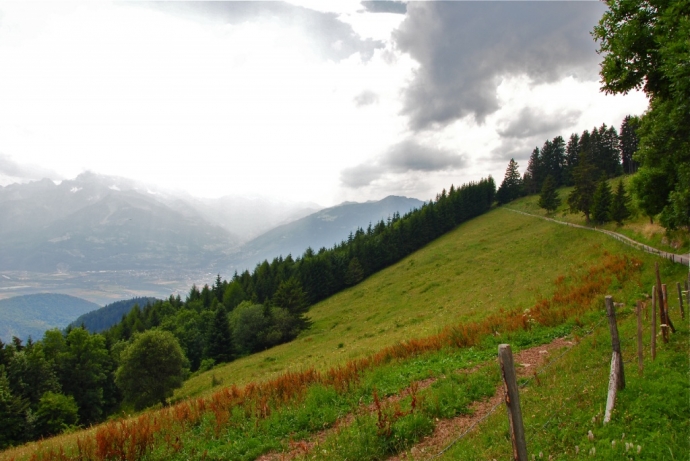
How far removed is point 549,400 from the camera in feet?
29.4

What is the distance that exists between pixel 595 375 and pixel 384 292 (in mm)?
51194

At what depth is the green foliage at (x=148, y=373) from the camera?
1545 inches

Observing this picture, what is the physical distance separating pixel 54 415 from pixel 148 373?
18998mm

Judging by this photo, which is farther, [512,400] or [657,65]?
[657,65]

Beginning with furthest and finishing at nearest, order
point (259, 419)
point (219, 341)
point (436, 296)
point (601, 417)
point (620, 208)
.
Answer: point (219, 341) → point (620, 208) → point (436, 296) → point (259, 419) → point (601, 417)

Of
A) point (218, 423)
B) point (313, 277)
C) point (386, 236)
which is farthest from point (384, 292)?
point (218, 423)

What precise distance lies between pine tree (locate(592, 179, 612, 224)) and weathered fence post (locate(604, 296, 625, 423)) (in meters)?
58.3

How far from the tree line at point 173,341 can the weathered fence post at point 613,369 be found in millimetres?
44341

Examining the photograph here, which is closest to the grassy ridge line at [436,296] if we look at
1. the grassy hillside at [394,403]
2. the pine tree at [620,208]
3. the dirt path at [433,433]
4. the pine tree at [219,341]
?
the pine tree at [620,208]

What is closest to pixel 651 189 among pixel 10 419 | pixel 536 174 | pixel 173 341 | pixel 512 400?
pixel 512 400

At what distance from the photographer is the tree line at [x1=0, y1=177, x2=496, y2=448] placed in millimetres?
39844

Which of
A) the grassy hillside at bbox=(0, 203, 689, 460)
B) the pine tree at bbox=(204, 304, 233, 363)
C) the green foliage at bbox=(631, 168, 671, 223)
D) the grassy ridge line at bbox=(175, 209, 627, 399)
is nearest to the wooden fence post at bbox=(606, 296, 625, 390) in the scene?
the grassy hillside at bbox=(0, 203, 689, 460)

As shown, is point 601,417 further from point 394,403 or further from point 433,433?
point 394,403

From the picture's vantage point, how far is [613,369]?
7477mm
